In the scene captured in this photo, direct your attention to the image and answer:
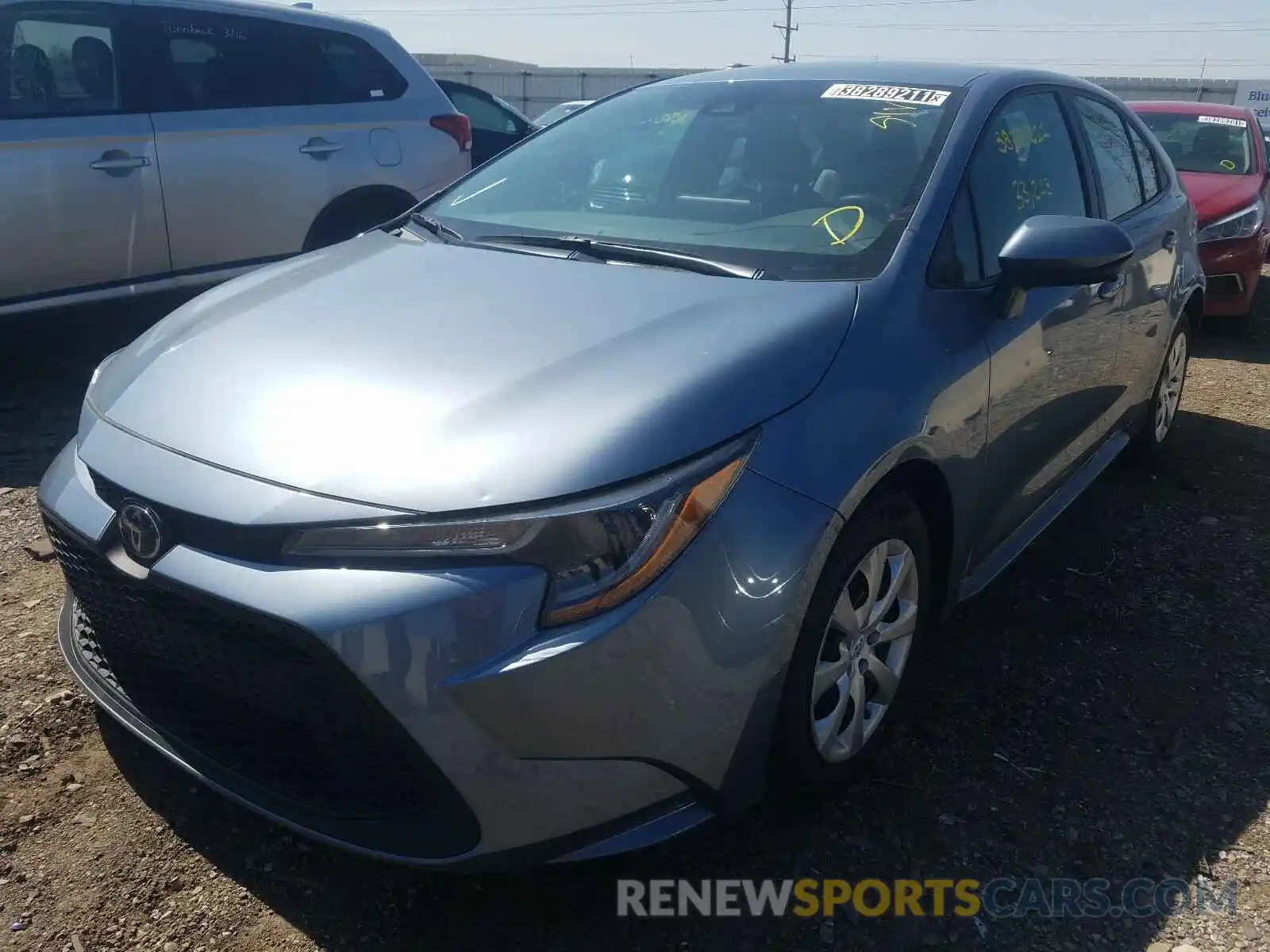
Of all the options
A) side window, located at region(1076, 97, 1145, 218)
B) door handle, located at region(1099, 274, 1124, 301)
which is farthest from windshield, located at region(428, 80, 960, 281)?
side window, located at region(1076, 97, 1145, 218)

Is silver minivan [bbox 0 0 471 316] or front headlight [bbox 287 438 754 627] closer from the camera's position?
front headlight [bbox 287 438 754 627]

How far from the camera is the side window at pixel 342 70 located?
567cm

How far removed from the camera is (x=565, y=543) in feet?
5.63

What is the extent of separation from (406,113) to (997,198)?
4055mm

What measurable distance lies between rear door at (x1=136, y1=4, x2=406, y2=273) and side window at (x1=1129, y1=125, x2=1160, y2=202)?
3.70 m

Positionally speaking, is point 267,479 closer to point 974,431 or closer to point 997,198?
point 974,431

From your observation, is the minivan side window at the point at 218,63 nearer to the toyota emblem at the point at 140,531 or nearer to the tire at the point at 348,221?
the tire at the point at 348,221

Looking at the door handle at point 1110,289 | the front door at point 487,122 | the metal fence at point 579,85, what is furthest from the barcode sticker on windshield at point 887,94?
the metal fence at point 579,85

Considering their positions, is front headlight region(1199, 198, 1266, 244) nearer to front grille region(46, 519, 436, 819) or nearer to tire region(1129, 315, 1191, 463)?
tire region(1129, 315, 1191, 463)

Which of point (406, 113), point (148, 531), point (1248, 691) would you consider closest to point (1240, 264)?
point (1248, 691)

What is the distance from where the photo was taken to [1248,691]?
115 inches

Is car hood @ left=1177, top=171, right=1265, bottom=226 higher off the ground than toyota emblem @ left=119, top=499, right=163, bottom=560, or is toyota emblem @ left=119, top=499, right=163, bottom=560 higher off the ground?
toyota emblem @ left=119, top=499, right=163, bottom=560

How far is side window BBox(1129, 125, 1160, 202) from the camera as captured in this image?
398cm

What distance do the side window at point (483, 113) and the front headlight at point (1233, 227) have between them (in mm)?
5588
